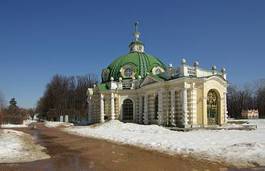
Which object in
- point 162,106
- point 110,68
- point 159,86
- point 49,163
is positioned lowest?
point 49,163

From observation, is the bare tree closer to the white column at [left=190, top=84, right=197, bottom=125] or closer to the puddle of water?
the white column at [left=190, top=84, right=197, bottom=125]

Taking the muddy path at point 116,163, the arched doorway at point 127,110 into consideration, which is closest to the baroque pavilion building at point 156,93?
the arched doorway at point 127,110

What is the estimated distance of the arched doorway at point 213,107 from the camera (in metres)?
33.9

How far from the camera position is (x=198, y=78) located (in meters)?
32.5

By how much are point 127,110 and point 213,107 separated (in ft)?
51.9

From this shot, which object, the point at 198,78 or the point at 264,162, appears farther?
the point at 198,78

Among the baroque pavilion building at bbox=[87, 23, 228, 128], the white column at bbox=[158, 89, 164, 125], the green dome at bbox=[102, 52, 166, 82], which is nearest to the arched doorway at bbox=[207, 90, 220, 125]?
the baroque pavilion building at bbox=[87, 23, 228, 128]

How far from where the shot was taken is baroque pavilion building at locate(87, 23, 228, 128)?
3250 cm

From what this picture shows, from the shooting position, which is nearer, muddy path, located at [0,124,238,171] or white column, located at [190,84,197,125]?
muddy path, located at [0,124,238,171]

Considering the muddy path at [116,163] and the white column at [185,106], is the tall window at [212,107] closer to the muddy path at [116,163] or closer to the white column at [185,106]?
the white column at [185,106]

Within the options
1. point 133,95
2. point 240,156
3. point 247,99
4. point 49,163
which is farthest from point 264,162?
point 247,99

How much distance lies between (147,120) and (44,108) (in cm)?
5771

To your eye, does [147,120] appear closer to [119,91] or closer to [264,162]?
[119,91]

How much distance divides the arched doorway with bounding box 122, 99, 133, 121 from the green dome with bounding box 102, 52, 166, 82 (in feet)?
14.2
